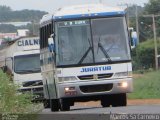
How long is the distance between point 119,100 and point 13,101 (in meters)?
11.4

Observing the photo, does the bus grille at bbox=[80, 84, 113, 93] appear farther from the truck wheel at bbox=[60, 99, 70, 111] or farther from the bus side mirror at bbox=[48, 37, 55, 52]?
the bus side mirror at bbox=[48, 37, 55, 52]

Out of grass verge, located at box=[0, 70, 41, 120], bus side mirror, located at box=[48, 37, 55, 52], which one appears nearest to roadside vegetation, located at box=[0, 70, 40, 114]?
grass verge, located at box=[0, 70, 41, 120]

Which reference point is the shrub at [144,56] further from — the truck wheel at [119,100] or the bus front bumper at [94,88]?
the bus front bumper at [94,88]

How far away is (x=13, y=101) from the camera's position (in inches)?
517

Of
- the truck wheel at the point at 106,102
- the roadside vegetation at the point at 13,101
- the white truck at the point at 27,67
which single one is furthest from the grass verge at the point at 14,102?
the white truck at the point at 27,67

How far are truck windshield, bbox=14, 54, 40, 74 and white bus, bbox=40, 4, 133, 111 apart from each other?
33.2ft

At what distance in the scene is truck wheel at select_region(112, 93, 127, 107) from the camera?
78.3ft

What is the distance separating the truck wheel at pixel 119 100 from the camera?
23.9 meters

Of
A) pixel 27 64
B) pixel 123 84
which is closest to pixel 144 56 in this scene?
pixel 27 64

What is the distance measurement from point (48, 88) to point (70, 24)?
348cm

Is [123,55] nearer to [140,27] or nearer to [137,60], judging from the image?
[137,60]

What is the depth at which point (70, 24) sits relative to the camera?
22.9 meters

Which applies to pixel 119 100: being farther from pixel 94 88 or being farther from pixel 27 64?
pixel 27 64

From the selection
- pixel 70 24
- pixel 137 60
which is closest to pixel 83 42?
pixel 70 24
